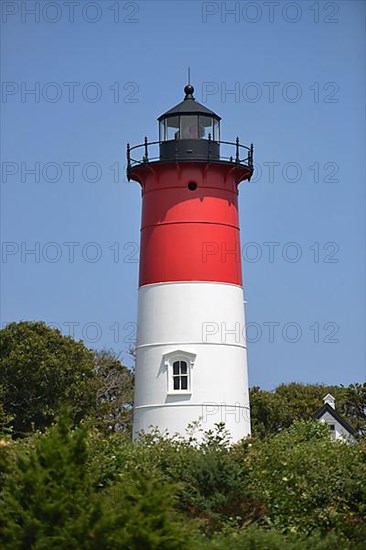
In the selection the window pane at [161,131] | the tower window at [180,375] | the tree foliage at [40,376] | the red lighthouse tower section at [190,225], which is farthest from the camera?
the tree foliage at [40,376]

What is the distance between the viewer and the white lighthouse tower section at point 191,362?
94.7 ft

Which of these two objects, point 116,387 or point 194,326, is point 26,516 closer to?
point 194,326

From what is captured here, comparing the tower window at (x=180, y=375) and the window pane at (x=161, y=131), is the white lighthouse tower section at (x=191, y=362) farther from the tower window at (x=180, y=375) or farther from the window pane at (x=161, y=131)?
the window pane at (x=161, y=131)

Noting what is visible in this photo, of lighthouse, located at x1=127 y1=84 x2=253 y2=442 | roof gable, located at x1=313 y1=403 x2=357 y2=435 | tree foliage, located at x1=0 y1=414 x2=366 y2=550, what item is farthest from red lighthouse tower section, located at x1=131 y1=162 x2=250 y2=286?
roof gable, located at x1=313 y1=403 x2=357 y2=435

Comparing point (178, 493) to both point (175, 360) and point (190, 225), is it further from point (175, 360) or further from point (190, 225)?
point (190, 225)

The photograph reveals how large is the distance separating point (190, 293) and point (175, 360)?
167 centimetres

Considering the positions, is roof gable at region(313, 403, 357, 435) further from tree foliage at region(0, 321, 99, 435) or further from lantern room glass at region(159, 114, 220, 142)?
lantern room glass at region(159, 114, 220, 142)

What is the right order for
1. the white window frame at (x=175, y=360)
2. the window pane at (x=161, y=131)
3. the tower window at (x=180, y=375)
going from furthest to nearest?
the window pane at (x=161, y=131), the tower window at (x=180, y=375), the white window frame at (x=175, y=360)

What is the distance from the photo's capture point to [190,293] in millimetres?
29172

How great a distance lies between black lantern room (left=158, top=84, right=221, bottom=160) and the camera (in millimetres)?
30094

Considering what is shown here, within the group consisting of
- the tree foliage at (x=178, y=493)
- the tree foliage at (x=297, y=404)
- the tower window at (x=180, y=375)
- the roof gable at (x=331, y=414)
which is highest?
the tree foliage at (x=297, y=404)

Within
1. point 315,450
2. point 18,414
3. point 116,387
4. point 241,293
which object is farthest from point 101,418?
point 315,450

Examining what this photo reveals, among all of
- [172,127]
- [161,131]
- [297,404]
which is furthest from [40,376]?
[297,404]

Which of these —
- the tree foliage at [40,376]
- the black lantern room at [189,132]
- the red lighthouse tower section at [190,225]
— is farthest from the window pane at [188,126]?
the tree foliage at [40,376]
